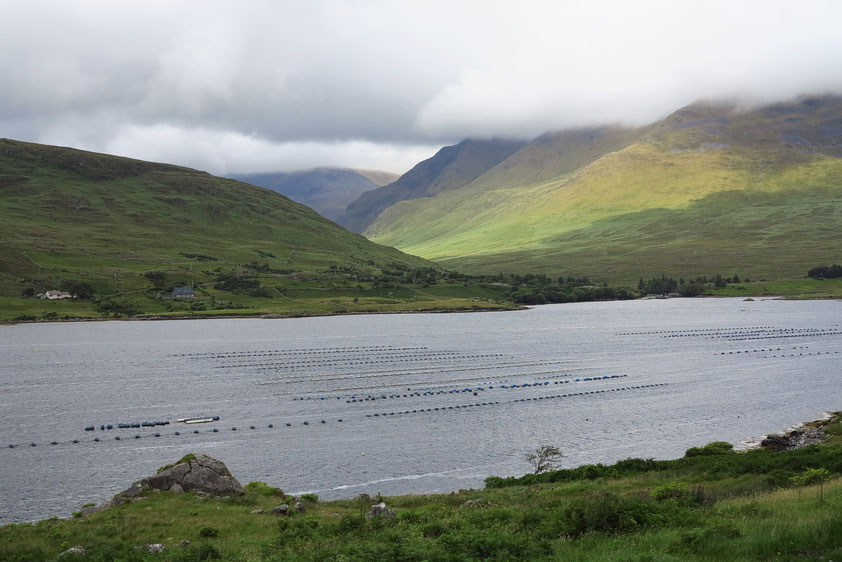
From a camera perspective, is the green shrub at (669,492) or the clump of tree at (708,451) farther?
the clump of tree at (708,451)

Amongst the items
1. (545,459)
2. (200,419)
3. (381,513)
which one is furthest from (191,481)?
(200,419)

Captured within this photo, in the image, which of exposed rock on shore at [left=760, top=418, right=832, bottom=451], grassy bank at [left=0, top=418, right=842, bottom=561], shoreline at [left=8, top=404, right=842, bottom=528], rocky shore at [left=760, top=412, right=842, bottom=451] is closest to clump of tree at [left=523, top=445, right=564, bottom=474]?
shoreline at [left=8, top=404, right=842, bottom=528]

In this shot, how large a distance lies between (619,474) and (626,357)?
100 metres

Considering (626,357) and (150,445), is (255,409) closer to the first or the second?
(150,445)

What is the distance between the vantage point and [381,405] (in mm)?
95875

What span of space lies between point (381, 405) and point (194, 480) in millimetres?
51203

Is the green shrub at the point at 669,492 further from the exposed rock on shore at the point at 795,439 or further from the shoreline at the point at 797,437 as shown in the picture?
the exposed rock on shore at the point at 795,439

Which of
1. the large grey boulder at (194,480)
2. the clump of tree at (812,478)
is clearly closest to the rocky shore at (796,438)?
the clump of tree at (812,478)

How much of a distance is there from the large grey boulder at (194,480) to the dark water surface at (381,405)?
11890mm

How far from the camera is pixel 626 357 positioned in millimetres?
145500

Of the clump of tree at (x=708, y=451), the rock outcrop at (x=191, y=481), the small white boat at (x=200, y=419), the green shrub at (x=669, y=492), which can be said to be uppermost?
the green shrub at (x=669, y=492)

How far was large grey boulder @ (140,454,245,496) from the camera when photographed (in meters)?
45.1

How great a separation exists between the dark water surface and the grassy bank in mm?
15076

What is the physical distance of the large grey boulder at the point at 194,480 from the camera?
4512cm
